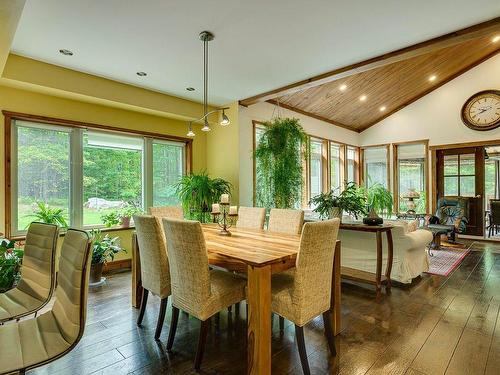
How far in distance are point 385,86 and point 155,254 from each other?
244 inches

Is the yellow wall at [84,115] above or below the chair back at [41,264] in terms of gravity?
above

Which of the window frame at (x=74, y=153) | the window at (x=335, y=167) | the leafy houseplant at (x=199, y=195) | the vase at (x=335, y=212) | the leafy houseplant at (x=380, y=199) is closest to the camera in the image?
the window frame at (x=74, y=153)

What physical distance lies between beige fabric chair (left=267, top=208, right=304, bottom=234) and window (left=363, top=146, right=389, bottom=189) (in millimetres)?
6062

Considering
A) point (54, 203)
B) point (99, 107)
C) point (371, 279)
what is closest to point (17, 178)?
point (54, 203)

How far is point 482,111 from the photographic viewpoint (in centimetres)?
641

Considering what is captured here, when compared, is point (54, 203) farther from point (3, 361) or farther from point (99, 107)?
point (3, 361)

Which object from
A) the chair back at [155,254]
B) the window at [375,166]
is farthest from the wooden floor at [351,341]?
the window at [375,166]

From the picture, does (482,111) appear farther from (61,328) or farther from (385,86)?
(61,328)

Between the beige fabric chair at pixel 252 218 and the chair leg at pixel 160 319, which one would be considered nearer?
the chair leg at pixel 160 319

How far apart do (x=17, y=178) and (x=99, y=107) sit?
1426 mm

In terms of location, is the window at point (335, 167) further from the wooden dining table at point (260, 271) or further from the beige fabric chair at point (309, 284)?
the beige fabric chair at point (309, 284)

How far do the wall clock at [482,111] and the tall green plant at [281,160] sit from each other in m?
4.30

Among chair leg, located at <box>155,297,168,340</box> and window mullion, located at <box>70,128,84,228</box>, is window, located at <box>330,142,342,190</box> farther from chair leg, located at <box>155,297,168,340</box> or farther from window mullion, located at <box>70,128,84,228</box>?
chair leg, located at <box>155,297,168,340</box>

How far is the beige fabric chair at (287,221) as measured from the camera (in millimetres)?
3002
